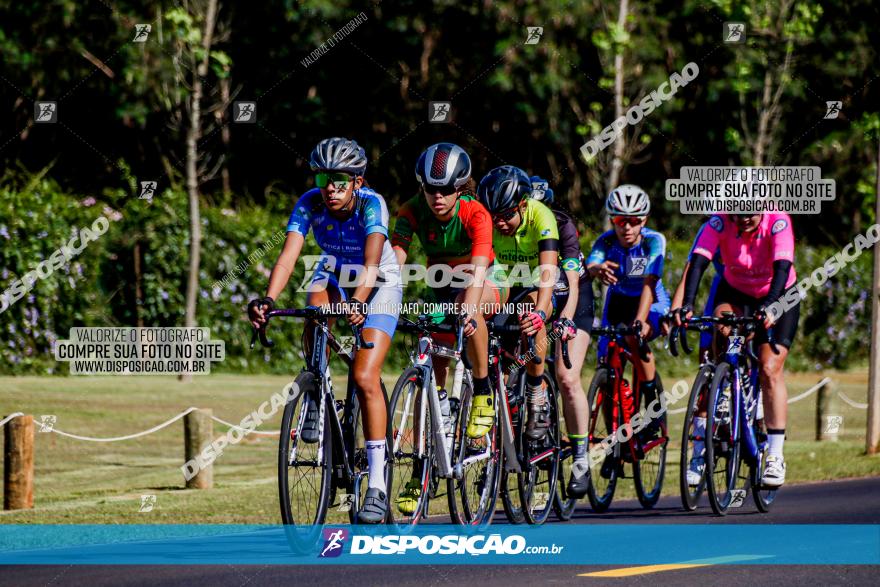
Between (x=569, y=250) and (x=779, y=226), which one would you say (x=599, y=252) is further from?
(x=779, y=226)

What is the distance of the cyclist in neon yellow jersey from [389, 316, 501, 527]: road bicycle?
0.68 m

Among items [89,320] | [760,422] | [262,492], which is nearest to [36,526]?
[262,492]

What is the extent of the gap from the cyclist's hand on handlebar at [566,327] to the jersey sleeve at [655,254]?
4.85ft

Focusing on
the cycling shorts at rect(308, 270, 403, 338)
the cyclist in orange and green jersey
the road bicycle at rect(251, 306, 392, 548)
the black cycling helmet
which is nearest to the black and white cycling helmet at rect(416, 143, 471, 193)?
the cyclist in orange and green jersey

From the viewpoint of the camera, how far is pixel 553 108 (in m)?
30.1

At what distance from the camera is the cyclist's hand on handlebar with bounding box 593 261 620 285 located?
1140 centimetres

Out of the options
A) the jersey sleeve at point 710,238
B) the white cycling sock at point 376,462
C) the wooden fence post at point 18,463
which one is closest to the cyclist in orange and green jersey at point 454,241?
the white cycling sock at point 376,462

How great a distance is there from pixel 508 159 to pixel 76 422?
662 inches

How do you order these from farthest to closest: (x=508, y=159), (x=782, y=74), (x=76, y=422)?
(x=508, y=159), (x=782, y=74), (x=76, y=422)

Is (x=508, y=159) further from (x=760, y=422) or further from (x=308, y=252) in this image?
(x=760, y=422)

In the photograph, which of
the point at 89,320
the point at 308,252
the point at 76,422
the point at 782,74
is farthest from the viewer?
the point at 782,74

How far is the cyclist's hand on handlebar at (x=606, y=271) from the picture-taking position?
11.4 meters

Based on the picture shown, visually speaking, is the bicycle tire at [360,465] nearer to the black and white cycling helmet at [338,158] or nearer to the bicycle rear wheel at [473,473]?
the bicycle rear wheel at [473,473]

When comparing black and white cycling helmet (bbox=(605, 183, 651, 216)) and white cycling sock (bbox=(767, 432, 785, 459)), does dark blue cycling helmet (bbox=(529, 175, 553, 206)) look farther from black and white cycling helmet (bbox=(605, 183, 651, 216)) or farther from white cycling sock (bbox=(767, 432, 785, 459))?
white cycling sock (bbox=(767, 432, 785, 459))
